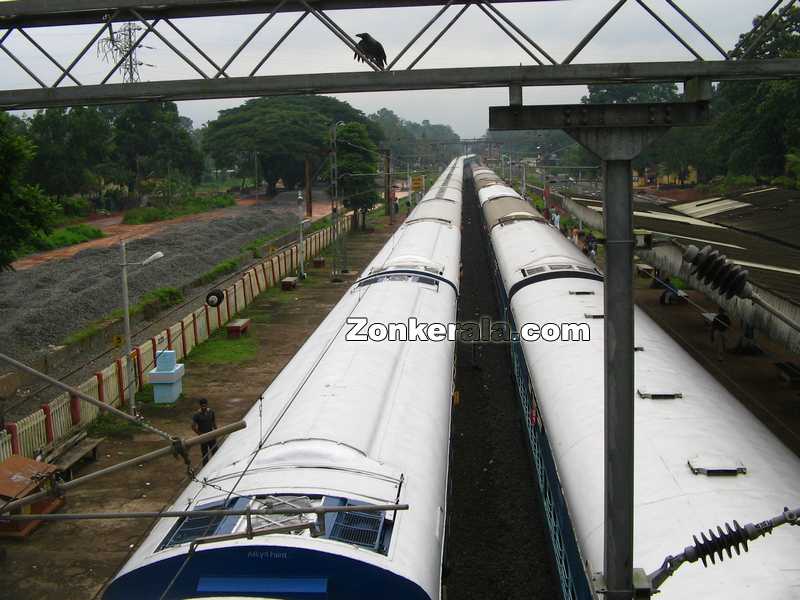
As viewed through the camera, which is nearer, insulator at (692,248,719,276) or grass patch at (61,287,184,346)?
insulator at (692,248,719,276)

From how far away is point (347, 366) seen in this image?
9.79 m

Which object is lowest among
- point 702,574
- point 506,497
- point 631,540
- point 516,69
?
point 506,497

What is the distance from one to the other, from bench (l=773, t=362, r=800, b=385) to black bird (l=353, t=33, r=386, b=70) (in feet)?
46.7

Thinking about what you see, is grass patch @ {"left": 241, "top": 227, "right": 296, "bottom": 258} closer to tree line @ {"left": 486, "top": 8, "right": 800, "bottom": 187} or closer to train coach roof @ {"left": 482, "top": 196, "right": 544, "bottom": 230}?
train coach roof @ {"left": 482, "top": 196, "right": 544, "bottom": 230}

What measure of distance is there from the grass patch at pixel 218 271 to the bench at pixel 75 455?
17.9 meters

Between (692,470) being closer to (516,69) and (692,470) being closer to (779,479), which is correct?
(779,479)

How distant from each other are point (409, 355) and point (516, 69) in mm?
5115

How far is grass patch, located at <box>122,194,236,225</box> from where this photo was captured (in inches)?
2194

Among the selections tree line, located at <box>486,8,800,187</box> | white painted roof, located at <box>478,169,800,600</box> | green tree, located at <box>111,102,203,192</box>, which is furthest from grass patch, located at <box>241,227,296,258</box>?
white painted roof, located at <box>478,169,800,600</box>

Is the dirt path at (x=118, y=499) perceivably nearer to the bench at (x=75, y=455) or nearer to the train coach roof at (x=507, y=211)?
the bench at (x=75, y=455)

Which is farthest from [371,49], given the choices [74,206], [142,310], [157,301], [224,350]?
[74,206]

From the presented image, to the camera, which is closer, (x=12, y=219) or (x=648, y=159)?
(x=12, y=219)

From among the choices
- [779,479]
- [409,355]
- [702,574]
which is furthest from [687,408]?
[409,355]

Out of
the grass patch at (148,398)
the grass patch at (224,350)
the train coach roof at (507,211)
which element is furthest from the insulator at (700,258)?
the train coach roof at (507,211)
